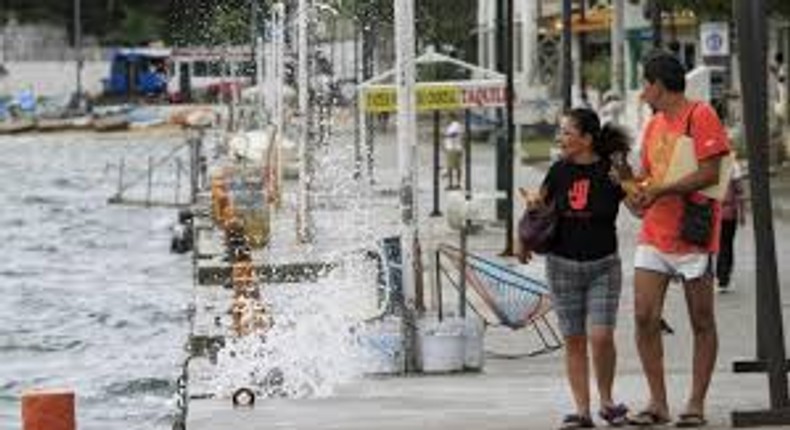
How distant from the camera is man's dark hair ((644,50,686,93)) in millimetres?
11602

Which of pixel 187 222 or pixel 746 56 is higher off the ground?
pixel 746 56

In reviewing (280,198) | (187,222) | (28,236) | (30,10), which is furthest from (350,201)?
(30,10)

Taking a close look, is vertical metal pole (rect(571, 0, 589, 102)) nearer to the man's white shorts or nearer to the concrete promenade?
the concrete promenade

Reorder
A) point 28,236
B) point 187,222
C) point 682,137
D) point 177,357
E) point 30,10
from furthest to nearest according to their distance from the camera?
1. point 30,10
2. point 28,236
3. point 187,222
4. point 177,357
5. point 682,137

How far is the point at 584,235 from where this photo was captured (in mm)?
11930

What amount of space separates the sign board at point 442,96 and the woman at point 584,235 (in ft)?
30.9

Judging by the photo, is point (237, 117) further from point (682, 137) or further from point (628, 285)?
point (682, 137)

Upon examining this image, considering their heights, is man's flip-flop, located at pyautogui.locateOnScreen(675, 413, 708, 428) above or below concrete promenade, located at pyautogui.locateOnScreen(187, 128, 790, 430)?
above

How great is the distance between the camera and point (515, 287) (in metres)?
17.4

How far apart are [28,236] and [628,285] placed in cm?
2585

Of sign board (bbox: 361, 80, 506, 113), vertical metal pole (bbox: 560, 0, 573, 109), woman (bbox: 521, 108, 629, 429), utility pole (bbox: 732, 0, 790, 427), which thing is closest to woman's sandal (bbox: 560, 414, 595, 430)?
woman (bbox: 521, 108, 629, 429)

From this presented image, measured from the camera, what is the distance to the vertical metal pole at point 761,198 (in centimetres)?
1175

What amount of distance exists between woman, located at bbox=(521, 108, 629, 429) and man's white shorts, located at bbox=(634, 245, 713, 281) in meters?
0.26

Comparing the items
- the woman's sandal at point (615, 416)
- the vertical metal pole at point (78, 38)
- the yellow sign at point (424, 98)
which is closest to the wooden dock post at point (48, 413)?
the woman's sandal at point (615, 416)
